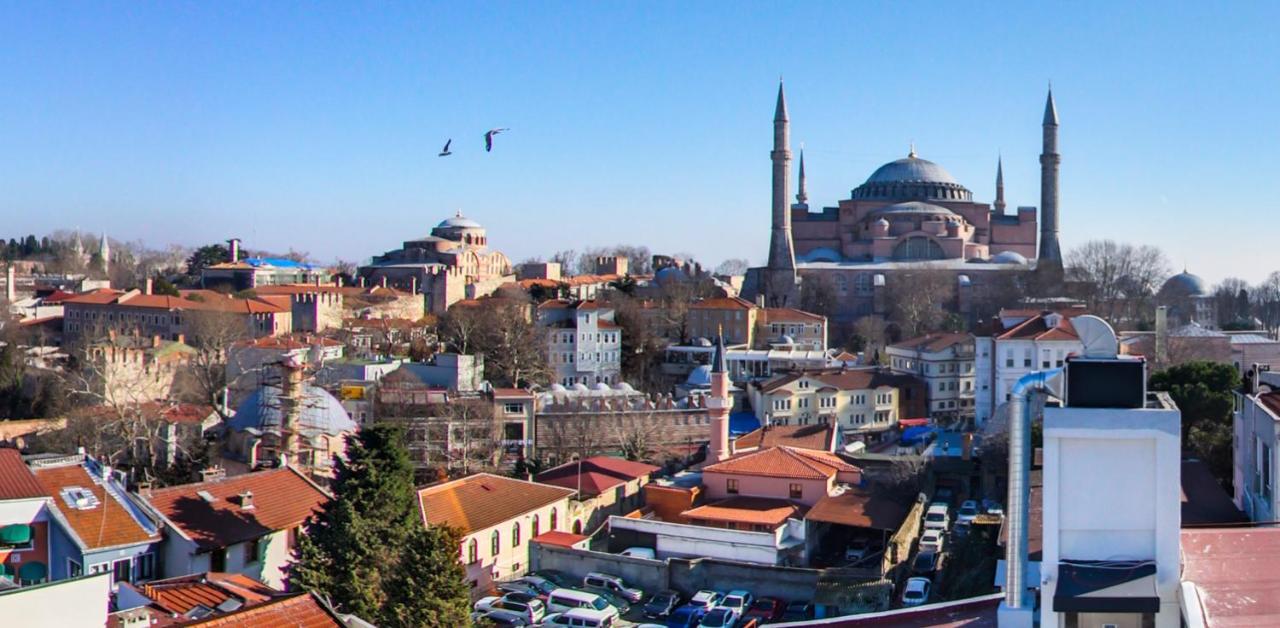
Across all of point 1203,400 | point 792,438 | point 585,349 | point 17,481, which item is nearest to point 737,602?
point 17,481

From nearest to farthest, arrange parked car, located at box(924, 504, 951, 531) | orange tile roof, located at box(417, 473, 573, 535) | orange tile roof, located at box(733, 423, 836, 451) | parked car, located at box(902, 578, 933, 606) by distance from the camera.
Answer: parked car, located at box(902, 578, 933, 606) < orange tile roof, located at box(417, 473, 573, 535) < parked car, located at box(924, 504, 951, 531) < orange tile roof, located at box(733, 423, 836, 451)

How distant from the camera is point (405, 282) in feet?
152

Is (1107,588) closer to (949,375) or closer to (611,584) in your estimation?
(611,584)

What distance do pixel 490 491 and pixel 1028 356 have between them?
1345 cm

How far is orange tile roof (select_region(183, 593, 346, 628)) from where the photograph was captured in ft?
20.5

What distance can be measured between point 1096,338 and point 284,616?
433 centimetres

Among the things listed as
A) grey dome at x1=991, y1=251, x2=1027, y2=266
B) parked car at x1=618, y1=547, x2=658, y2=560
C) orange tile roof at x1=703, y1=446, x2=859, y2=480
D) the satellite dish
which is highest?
grey dome at x1=991, y1=251, x2=1027, y2=266

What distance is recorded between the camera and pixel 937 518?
17.7m

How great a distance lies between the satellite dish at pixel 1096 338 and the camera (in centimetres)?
434

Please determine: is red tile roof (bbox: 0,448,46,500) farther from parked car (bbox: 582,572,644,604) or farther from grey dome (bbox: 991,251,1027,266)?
grey dome (bbox: 991,251,1027,266)

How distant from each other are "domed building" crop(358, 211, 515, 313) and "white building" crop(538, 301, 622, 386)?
9.90 m

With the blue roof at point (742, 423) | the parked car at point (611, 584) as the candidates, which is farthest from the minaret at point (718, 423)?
the parked car at point (611, 584)

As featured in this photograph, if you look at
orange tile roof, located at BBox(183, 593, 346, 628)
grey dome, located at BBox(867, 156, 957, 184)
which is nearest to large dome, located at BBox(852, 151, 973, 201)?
grey dome, located at BBox(867, 156, 957, 184)

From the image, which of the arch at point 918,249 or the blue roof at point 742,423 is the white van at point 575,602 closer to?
the blue roof at point 742,423
